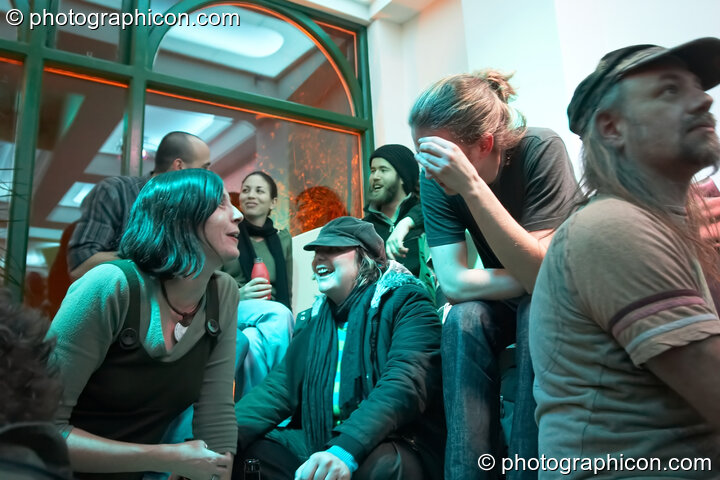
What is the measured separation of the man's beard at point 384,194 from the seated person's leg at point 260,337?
104 centimetres

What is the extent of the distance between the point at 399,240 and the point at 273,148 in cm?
189

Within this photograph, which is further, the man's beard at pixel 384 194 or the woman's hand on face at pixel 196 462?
the man's beard at pixel 384 194

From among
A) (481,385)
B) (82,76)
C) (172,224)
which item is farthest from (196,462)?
(82,76)

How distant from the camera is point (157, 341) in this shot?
1.59 meters

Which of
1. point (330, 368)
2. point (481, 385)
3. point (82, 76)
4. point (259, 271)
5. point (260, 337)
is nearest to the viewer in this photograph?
point (481, 385)

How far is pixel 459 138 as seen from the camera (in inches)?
65.4

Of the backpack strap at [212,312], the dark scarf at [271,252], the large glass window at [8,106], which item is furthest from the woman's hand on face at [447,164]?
the large glass window at [8,106]

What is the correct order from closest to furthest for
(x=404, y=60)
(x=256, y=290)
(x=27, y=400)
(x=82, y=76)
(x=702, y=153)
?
(x=27, y=400) < (x=702, y=153) < (x=256, y=290) < (x=82, y=76) < (x=404, y=60)

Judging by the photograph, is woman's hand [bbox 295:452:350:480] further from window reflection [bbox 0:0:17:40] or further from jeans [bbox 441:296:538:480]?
window reflection [bbox 0:0:17:40]

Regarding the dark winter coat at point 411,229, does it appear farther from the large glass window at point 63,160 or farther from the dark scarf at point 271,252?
the large glass window at point 63,160

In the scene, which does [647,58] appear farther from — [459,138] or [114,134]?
[114,134]

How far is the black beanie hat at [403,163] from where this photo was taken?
351 centimetres

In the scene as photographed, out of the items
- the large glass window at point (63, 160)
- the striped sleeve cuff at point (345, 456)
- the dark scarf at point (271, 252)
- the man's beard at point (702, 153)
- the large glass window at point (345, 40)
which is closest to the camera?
the man's beard at point (702, 153)

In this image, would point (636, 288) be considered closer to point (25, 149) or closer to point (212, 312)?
point (212, 312)
